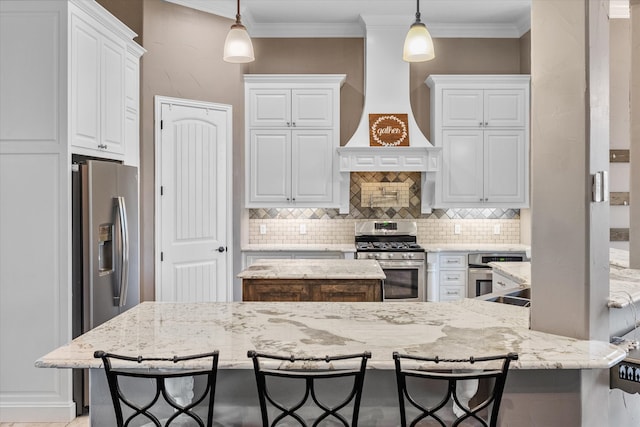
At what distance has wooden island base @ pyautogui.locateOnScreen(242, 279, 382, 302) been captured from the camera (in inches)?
133

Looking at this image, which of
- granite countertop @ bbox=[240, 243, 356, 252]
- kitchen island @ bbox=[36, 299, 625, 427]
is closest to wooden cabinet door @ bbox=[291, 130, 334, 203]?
granite countertop @ bbox=[240, 243, 356, 252]

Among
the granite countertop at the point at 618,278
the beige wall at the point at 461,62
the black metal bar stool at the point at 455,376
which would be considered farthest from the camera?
the beige wall at the point at 461,62

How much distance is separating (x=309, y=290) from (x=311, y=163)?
96.6 inches

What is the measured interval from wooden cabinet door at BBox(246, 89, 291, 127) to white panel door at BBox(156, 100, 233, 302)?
40 cm

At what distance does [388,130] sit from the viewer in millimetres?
5660

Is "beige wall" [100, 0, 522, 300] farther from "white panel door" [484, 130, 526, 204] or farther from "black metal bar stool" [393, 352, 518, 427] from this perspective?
"black metal bar stool" [393, 352, 518, 427]

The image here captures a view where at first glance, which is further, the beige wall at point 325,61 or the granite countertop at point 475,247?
the beige wall at point 325,61

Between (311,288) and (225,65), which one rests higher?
(225,65)

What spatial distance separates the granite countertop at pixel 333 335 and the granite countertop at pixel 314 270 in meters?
0.74

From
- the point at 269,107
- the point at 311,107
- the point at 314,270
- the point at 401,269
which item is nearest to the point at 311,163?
the point at 311,107

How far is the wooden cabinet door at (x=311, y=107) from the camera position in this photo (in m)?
5.56

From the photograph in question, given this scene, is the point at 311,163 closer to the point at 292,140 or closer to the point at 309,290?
the point at 292,140

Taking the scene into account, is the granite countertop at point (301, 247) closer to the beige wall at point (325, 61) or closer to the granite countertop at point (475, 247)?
the granite countertop at point (475, 247)

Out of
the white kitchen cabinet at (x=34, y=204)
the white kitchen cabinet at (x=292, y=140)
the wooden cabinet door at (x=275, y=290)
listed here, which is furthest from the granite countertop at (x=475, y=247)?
the white kitchen cabinet at (x=34, y=204)
